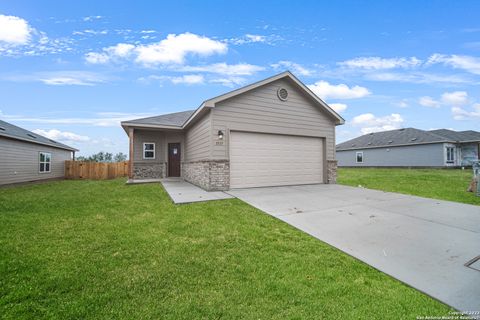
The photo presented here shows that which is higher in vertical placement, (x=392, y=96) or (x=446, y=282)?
(x=392, y=96)

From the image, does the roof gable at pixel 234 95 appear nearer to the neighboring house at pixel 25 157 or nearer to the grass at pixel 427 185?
the grass at pixel 427 185

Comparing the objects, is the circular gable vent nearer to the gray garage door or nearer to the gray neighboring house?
the gray garage door

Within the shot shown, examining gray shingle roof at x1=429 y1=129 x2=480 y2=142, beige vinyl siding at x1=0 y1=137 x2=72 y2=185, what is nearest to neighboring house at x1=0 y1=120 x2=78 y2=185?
beige vinyl siding at x1=0 y1=137 x2=72 y2=185

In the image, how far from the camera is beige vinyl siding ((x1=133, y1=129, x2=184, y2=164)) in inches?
549

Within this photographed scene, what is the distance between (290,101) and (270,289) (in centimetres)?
895

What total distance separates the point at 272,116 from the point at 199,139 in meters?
3.44

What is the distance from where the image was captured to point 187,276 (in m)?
2.50

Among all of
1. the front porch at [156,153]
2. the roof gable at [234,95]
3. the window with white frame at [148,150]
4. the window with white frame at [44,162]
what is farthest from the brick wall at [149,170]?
the window with white frame at [44,162]

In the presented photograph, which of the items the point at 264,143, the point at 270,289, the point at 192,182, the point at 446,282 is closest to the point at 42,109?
the point at 192,182

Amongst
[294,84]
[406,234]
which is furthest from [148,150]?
[406,234]

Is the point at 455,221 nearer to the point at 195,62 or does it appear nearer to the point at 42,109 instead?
the point at 195,62

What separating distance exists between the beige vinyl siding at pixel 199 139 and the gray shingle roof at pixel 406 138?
76.8 ft

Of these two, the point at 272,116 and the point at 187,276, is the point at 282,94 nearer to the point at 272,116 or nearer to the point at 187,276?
the point at 272,116

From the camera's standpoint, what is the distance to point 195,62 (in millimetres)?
13352
